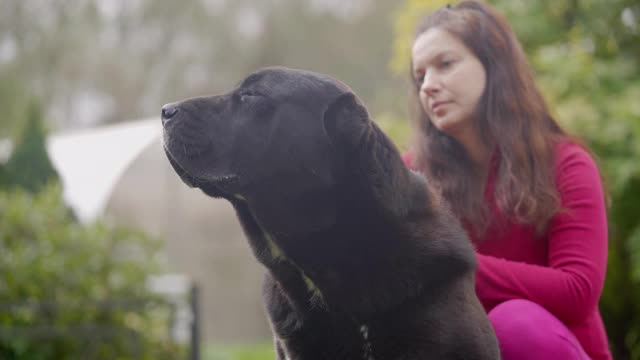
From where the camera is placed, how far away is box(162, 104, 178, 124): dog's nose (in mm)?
2141

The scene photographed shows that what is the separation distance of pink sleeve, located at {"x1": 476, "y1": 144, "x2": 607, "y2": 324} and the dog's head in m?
0.51

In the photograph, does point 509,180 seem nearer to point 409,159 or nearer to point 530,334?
point 409,159

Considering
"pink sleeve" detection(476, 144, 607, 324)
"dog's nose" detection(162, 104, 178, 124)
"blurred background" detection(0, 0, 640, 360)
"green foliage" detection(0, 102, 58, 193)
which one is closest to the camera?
"dog's nose" detection(162, 104, 178, 124)

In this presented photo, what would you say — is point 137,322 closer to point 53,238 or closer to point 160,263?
point 160,263

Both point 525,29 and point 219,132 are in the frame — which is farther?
point 525,29

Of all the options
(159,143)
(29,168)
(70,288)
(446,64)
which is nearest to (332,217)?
(446,64)

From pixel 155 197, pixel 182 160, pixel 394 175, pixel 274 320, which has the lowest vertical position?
pixel 274 320

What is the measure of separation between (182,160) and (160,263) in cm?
361

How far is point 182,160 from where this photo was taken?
7.01 ft

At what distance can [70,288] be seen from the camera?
5062mm

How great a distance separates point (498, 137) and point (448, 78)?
240 mm

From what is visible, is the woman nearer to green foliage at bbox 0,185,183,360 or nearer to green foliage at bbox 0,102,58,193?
green foliage at bbox 0,185,183,360

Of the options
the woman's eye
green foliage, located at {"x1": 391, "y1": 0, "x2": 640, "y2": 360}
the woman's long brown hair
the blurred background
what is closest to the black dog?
the woman's long brown hair

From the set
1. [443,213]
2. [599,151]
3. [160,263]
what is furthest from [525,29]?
[443,213]
